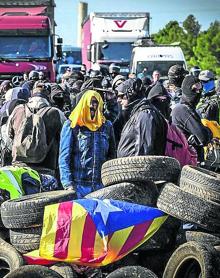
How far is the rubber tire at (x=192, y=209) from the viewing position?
6.82 m

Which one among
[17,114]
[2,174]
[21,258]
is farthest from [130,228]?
[17,114]

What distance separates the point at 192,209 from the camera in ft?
22.5

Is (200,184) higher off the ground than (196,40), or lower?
higher

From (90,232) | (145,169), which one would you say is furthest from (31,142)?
(90,232)

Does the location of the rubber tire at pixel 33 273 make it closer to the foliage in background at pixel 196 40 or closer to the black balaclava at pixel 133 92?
the black balaclava at pixel 133 92

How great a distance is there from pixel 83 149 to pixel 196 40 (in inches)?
2298

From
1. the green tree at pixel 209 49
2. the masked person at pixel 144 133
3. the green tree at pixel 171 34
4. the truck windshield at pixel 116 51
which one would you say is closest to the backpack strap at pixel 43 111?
the masked person at pixel 144 133

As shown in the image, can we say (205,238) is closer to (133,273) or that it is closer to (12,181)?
(133,273)

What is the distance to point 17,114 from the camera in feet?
32.7

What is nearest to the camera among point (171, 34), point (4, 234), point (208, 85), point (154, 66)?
point (4, 234)

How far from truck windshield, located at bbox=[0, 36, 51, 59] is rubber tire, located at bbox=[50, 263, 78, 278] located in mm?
19629

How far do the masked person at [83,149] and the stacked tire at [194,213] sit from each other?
143 cm

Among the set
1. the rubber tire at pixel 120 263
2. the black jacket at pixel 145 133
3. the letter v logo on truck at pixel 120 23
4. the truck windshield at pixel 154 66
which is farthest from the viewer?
the letter v logo on truck at pixel 120 23

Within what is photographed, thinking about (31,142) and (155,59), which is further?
(155,59)
